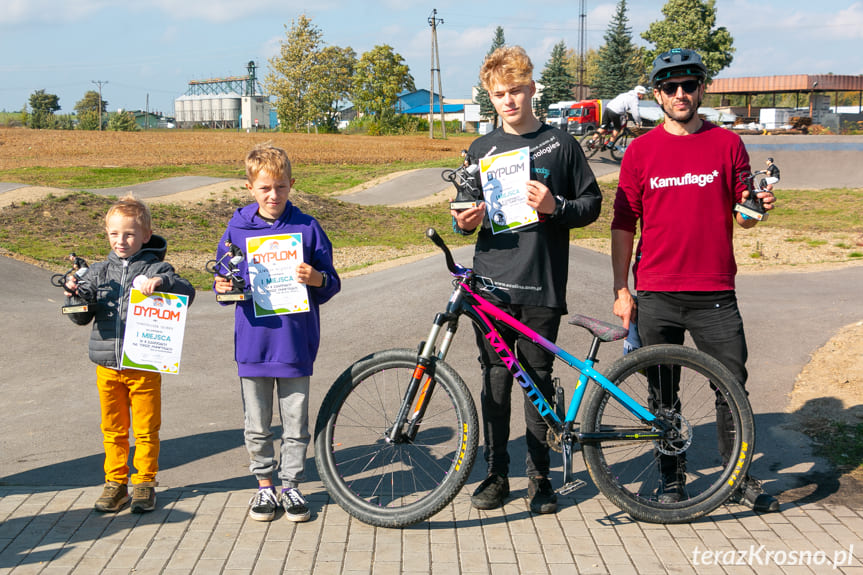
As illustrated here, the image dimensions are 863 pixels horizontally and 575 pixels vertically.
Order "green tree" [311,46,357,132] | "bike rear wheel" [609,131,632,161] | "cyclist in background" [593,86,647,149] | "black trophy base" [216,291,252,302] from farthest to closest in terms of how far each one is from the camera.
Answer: "green tree" [311,46,357,132], "bike rear wheel" [609,131,632,161], "cyclist in background" [593,86,647,149], "black trophy base" [216,291,252,302]

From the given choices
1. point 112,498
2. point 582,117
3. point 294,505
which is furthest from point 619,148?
point 112,498

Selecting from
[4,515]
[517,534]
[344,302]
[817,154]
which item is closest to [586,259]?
[344,302]

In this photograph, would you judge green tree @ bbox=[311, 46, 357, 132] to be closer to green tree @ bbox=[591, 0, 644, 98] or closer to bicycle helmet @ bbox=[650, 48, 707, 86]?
green tree @ bbox=[591, 0, 644, 98]

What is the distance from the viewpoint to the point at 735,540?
3.80 metres

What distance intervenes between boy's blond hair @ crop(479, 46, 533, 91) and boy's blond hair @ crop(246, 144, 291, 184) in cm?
110

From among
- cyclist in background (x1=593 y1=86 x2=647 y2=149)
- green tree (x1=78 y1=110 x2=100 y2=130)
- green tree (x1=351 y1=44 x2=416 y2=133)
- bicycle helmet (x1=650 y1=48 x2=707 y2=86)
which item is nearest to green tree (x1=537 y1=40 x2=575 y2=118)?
green tree (x1=351 y1=44 x2=416 y2=133)

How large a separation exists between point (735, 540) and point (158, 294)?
10.2 feet

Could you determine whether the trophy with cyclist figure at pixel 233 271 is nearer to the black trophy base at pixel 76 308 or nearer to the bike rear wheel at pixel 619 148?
the black trophy base at pixel 76 308

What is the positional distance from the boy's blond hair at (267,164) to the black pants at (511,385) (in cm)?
131

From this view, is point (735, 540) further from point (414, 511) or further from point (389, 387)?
point (389, 387)

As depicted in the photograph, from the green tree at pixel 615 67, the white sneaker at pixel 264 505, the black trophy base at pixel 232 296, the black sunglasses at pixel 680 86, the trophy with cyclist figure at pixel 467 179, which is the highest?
the green tree at pixel 615 67

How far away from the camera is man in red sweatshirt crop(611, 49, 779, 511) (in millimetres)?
4047

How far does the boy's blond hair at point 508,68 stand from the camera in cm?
391

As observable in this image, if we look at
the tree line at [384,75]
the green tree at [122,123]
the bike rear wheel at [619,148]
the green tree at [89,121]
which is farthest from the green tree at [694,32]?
the green tree at [89,121]
